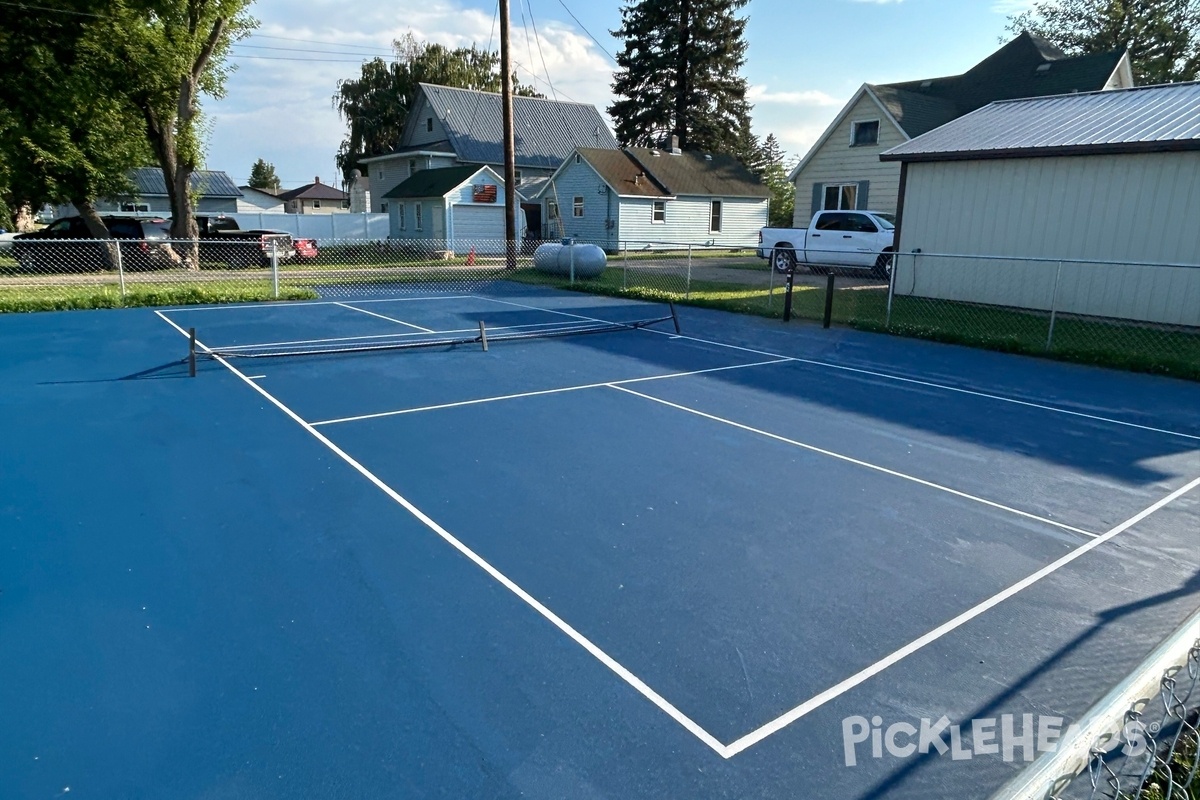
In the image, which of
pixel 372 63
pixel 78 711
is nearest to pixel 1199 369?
pixel 78 711

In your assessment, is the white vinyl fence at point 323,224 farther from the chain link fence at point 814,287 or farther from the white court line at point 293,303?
the white court line at point 293,303

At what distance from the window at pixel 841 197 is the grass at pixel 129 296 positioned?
18.5m

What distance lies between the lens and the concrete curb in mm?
1786

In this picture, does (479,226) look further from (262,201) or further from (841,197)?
(262,201)

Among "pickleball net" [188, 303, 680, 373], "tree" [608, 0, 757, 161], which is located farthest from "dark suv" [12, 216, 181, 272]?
"tree" [608, 0, 757, 161]

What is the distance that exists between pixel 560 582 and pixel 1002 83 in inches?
1217

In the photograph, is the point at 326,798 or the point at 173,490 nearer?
the point at 326,798

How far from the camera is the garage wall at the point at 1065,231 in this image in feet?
42.5

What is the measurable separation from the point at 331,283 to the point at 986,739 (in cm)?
2093

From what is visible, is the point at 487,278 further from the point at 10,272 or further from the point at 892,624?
the point at 892,624

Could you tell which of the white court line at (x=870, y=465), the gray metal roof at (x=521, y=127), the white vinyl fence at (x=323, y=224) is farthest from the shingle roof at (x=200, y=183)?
the white court line at (x=870, y=465)

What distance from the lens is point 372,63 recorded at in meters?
49.8
